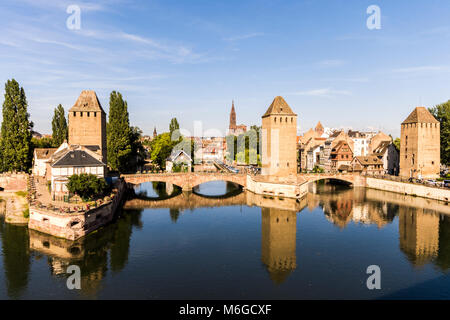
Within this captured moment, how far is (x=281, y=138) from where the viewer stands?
182ft

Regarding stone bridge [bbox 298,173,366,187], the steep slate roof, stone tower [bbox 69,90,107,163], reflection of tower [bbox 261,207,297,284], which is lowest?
reflection of tower [bbox 261,207,297,284]

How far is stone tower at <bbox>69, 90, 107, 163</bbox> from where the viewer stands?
49.4m

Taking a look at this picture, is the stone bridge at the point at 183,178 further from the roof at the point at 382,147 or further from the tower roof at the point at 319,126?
the tower roof at the point at 319,126

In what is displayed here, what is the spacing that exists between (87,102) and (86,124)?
11.6 feet

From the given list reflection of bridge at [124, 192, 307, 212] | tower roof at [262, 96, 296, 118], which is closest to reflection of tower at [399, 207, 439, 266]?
reflection of bridge at [124, 192, 307, 212]

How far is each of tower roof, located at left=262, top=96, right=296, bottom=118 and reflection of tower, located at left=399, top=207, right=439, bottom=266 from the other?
22.9 m

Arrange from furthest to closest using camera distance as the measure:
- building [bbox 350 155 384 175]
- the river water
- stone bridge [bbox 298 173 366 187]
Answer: building [bbox 350 155 384 175] < stone bridge [bbox 298 173 366 187] < the river water

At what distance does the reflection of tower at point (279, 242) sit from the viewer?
2550cm

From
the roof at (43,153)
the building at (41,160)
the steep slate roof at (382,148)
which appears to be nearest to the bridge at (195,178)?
the building at (41,160)

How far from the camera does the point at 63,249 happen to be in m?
28.6

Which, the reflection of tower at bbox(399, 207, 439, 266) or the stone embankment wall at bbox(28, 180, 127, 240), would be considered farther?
the stone embankment wall at bbox(28, 180, 127, 240)

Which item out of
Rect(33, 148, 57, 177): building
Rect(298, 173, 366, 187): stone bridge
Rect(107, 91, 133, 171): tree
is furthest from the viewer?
Rect(298, 173, 366, 187): stone bridge

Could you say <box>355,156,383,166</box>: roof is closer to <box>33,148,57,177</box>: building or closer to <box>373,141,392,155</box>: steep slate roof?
<box>373,141,392,155</box>: steep slate roof

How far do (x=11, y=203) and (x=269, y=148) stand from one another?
39.2m
